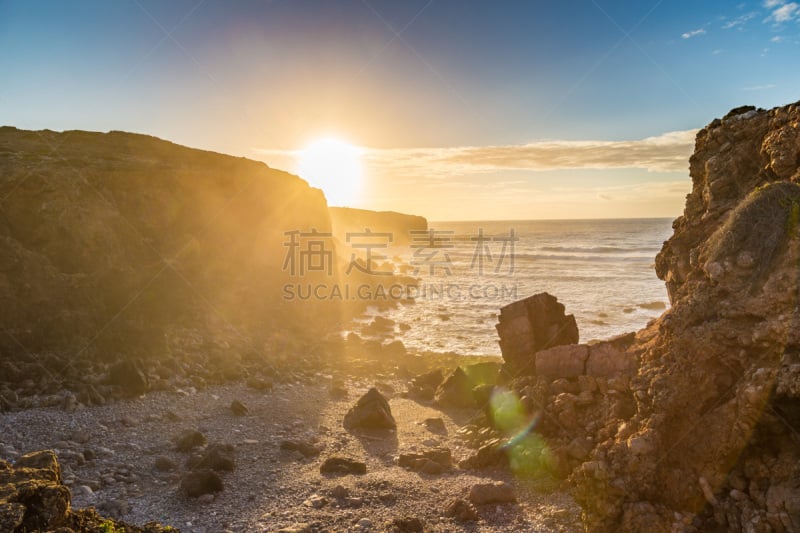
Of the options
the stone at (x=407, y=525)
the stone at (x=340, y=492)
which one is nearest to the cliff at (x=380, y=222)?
the stone at (x=340, y=492)

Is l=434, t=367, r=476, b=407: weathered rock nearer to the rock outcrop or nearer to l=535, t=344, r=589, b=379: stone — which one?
l=535, t=344, r=589, b=379: stone

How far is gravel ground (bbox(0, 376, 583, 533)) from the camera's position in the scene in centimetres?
930

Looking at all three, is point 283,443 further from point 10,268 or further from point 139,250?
point 139,250

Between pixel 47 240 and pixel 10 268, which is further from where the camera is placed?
pixel 47 240

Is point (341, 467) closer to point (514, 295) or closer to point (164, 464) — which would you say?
point (164, 464)

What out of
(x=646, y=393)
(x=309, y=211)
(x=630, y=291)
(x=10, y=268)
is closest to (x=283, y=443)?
(x=646, y=393)

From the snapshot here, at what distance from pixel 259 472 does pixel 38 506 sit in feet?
20.8

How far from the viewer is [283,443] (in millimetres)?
12586

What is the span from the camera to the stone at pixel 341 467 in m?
11.3

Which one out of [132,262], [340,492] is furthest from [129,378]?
[340,492]

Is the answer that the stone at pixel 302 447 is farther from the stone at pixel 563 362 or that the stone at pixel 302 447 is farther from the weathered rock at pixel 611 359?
the weathered rock at pixel 611 359

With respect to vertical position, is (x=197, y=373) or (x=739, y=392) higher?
(x=739, y=392)

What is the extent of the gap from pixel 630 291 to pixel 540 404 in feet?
107

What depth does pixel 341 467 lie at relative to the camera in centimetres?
1137
